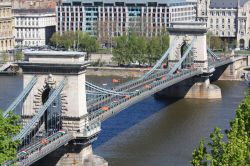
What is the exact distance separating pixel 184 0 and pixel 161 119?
45.2m

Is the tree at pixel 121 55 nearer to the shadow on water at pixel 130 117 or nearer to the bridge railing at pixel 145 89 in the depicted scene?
the bridge railing at pixel 145 89

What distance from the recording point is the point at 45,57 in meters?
31.8

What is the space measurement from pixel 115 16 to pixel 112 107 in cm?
Result: 4827

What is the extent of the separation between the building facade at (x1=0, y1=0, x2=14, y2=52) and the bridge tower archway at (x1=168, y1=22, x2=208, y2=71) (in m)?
23.2

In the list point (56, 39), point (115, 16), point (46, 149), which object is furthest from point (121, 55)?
point (46, 149)

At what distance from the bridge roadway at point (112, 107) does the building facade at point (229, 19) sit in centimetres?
2355

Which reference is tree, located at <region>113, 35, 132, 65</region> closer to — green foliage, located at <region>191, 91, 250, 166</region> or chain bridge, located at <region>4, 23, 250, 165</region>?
chain bridge, located at <region>4, 23, 250, 165</region>

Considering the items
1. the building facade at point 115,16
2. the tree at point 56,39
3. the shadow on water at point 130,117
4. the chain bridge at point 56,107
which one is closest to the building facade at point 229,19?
the building facade at point 115,16

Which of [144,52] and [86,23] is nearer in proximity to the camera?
[144,52]

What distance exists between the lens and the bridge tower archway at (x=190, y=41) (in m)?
57.8

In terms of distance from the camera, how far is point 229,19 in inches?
3452

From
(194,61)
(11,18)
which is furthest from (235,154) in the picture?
(11,18)

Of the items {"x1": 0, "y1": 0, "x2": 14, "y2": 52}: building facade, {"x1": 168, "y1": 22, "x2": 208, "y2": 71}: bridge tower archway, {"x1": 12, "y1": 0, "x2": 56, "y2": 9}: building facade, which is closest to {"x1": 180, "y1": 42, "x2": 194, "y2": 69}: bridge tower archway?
{"x1": 168, "y1": 22, "x2": 208, "y2": 71}: bridge tower archway

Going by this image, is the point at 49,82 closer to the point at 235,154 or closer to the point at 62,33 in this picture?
the point at 235,154
